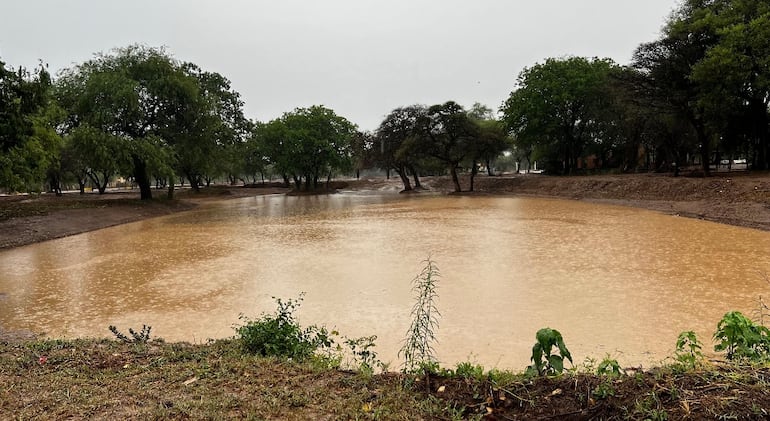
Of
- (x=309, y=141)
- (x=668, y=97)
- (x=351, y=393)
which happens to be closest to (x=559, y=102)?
(x=668, y=97)

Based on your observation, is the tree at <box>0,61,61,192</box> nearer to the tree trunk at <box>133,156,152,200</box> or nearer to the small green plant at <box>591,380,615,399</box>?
the tree trunk at <box>133,156,152,200</box>

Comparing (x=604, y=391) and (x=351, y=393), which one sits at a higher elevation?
(x=604, y=391)

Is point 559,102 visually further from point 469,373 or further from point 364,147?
point 469,373

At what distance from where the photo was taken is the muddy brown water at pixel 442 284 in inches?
215

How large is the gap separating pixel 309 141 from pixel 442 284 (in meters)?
40.6

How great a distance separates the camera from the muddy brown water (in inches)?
215

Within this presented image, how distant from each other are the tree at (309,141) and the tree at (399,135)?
6.18 meters

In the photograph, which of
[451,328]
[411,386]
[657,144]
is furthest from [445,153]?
[411,386]

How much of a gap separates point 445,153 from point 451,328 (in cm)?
3510

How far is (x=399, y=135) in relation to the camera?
41750mm

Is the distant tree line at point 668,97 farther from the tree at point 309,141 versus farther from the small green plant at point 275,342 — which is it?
the small green plant at point 275,342

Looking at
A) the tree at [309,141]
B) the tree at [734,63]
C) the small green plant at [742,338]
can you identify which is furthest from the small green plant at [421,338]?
the tree at [309,141]

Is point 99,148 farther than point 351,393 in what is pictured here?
Yes

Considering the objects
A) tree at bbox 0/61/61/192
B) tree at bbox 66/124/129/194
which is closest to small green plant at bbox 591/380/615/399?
tree at bbox 0/61/61/192
